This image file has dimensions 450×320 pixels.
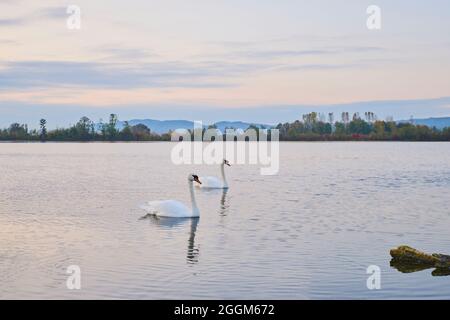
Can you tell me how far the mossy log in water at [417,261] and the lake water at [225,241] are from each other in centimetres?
24

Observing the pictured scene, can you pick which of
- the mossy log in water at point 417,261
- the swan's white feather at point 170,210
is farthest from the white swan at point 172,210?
the mossy log in water at point 417,261

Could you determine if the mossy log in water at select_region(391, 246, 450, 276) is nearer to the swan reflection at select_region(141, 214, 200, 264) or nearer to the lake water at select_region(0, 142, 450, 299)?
the lake water at select_region(0, 142, 450, 299)

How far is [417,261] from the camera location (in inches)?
527

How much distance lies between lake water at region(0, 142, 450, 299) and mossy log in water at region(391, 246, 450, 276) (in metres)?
0.24

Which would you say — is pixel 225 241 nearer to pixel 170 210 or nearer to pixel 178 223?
pixel 178 223

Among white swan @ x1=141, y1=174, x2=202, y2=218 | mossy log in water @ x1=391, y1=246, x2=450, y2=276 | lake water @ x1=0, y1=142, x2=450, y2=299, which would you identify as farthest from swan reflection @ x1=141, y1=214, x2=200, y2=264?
mossy log in water @ x1=391, y1=246, x2=450, y2=276

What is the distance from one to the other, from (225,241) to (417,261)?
14.2 feet

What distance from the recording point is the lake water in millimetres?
11742

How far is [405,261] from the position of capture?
13.5 metres

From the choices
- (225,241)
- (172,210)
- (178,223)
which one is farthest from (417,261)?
Answer: (172,210)

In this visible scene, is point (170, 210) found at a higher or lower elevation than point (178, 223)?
higher

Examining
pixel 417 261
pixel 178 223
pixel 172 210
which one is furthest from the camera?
pixel 172 210

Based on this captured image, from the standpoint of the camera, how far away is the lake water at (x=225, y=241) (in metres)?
11.7
